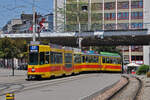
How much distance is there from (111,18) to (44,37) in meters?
39.1

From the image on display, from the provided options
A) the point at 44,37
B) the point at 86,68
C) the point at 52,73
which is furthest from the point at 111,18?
the point at 52,73

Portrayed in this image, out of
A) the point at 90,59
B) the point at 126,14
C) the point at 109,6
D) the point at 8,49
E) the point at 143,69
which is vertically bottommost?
the point at 143,69

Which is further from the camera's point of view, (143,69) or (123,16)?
(123,16)

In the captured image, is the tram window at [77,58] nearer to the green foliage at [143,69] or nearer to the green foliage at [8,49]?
the green foliage at [8,49]

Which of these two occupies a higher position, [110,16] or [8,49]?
[110,16]

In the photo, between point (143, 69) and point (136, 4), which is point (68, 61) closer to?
point (143, 69)

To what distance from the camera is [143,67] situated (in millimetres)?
44312

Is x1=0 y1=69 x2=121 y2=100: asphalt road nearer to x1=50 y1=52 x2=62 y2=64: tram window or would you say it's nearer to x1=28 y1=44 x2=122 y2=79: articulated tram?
x1=28 y1=44 x2=122 y2=79: articulated tram

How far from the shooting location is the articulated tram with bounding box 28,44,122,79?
25.5m

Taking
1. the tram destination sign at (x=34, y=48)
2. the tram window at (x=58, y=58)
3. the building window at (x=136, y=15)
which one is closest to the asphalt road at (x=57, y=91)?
the tram destination sign at (x=34, y=48)

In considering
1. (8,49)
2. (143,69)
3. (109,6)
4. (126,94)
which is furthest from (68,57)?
(109,6)

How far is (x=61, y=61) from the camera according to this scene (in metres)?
29.1

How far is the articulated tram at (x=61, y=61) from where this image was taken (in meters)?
25.5

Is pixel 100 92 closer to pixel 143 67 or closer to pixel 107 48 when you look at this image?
pixel 143 67
